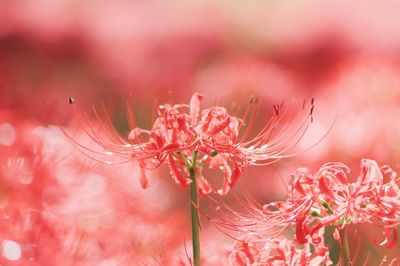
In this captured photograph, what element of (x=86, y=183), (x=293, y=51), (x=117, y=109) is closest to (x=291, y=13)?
(x=293, y=51)

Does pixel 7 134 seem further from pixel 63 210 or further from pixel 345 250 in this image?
pixel 345 250

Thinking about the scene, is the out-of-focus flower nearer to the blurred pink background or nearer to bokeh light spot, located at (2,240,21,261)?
bokeh light spot, located at (2,240,21,261)

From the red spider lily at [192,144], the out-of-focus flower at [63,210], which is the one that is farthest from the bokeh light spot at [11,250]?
the red spider lily at [192,144]

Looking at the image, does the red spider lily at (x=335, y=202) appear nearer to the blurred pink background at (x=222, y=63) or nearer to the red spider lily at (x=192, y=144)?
the red spider lily at (x=192, y=144)

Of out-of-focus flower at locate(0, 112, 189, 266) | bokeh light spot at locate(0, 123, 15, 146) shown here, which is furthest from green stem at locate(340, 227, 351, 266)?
bokeh light spot at locate(0, 123, 15, 146)

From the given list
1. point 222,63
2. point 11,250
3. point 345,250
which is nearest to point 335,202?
point 345,250

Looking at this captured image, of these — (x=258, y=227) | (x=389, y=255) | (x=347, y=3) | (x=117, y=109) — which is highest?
(x=347, y=3)

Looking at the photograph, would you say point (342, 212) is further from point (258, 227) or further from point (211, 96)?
point (211, 96)
